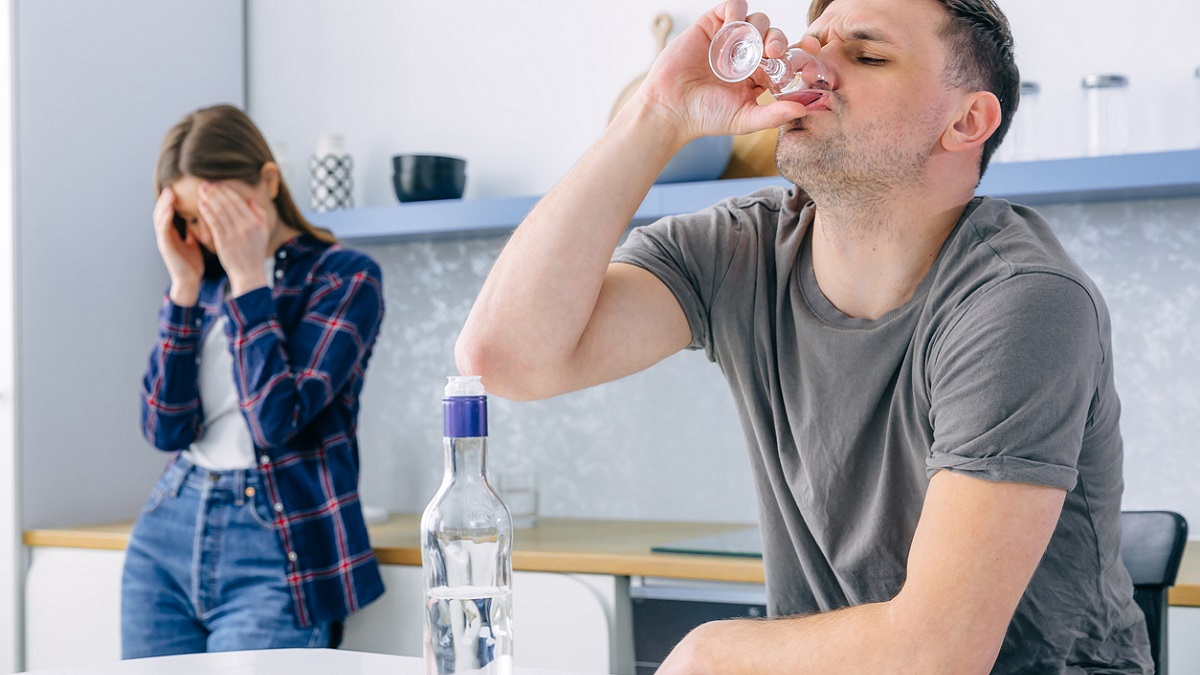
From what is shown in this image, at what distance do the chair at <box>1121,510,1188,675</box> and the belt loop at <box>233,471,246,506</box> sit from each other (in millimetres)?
1507

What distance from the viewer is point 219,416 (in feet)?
8.11

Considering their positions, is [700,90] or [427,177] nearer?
[700,90]

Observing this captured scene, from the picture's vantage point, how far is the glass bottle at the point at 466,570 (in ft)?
3.55

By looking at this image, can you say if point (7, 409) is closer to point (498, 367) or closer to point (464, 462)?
point (498, 367)

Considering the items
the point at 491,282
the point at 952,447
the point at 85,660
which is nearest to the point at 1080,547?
the point at 952,447

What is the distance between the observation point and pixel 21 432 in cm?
303

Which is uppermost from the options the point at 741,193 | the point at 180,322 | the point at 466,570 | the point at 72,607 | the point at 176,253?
the point at 741,193

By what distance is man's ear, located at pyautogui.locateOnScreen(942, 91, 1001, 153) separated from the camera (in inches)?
55.6

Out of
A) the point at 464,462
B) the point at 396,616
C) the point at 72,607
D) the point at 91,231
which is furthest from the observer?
the point at 91,231

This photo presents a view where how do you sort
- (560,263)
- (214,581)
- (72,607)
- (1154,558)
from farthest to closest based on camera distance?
(72,607) → (214,581) → (1154,558) → (560,263)

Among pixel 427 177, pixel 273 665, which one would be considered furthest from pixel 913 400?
pixel 427 177

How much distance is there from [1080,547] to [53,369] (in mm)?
2539

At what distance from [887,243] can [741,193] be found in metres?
1.16

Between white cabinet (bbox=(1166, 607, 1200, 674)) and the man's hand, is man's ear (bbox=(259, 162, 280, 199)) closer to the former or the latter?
the man's hand
